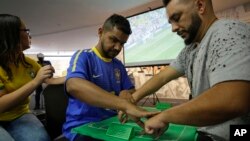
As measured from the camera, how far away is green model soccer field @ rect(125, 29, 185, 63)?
75.9 inches

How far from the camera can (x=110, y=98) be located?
88cm

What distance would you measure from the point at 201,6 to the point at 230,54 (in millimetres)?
303

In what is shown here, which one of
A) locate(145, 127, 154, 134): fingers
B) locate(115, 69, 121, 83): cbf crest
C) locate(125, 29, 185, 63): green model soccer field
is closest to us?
locate(145, 127, 154, 134): fingers

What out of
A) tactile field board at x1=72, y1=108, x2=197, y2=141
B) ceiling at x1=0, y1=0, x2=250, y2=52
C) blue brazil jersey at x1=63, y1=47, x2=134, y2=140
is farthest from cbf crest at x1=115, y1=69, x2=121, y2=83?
ceiling at x1=0, y1=0, x2=250, y2=52

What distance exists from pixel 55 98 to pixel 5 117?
307mm

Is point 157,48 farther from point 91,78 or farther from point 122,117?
point 122,117

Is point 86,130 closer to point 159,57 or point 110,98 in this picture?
point 110,98

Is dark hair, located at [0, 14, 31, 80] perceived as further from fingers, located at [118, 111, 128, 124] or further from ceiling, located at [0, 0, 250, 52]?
ceiling, located at [0, 0, 250, 52]

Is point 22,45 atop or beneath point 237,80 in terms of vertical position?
atop

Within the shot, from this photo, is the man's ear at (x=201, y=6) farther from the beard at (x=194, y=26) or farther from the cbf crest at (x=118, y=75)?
the cbf crest at (x=118, y=75)

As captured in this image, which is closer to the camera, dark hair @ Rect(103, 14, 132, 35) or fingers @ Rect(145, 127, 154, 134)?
fingers @ Rect(145, 127, 154, 134)

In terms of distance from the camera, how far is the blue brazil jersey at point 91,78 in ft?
3.37

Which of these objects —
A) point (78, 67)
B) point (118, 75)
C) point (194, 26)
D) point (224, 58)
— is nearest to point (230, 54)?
point (224, 58)

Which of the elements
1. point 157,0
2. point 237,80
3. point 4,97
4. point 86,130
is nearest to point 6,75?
point 4,97
